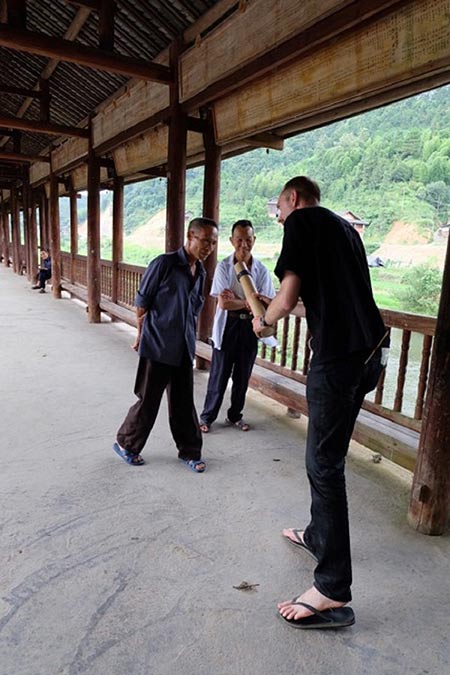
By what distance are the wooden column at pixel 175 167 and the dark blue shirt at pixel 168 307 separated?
7.87 ft

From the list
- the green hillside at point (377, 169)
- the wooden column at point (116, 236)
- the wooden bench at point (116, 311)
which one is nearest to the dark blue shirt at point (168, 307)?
the wooden bench at point (116, 311)

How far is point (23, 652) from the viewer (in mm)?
1516

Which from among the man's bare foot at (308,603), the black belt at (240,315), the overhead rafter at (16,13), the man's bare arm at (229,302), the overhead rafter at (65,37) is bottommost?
the man's bare foot at (308,603)

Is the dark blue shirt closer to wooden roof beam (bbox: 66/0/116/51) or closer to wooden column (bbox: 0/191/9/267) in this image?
wooden roof beam (bbox: 66/0/116/51)

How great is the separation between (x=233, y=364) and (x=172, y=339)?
0.83 metres

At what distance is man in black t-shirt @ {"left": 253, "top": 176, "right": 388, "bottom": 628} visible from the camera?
1578 mm

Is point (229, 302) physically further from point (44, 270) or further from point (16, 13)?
point (44, 270)

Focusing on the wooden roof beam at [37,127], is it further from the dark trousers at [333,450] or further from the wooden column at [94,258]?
the dark trousers at [333,450]

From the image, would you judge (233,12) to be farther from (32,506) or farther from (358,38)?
(32,506)

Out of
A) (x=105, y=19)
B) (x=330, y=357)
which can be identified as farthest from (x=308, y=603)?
(x=105, y=19)

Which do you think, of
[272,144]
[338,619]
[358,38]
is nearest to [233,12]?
[272,144]

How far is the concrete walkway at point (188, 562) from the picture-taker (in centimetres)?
154

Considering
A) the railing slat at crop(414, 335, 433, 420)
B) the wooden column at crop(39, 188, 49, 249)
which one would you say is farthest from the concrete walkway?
the wooden column at crop(39, 188, 49, 249)

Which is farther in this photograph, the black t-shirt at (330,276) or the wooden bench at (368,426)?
the wooden bench at (368,426)
